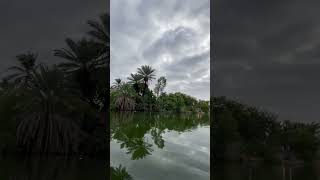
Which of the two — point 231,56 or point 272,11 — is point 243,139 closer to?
point 231,56

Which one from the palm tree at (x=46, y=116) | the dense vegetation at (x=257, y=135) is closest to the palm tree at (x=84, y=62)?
the palm tree at (x=46, y=116)

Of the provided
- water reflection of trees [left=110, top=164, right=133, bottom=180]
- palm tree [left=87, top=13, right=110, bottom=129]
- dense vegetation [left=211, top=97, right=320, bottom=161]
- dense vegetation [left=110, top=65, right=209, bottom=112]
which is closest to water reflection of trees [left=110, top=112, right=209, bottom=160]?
dense vegetation [left=110, top=65, right=209, bottom=112]

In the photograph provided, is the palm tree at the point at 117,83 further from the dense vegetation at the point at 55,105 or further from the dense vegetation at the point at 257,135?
the dense vegetation at the point at 257,135

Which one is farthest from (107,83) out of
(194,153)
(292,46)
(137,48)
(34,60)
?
(137,48)

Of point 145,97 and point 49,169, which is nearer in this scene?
point 49,169

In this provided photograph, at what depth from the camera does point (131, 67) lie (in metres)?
5.81

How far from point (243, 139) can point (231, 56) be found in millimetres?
929

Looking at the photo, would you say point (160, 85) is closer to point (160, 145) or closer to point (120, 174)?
point (160, 145)

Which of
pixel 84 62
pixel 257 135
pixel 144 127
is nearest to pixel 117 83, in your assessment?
pixel 144 127

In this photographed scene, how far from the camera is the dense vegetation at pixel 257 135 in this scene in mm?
Answer: 3221

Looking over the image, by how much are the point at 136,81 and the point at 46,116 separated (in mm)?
2800

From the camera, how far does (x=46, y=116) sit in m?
3.33

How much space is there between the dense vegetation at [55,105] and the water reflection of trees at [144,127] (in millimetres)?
1239

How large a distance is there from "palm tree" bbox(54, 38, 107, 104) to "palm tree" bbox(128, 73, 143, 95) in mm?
2266
